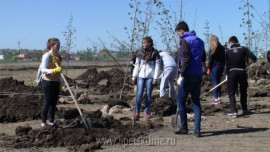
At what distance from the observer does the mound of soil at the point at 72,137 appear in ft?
22.5

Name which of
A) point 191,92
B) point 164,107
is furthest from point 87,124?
point 164,107

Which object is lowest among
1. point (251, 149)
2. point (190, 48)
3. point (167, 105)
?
point (251, 149)

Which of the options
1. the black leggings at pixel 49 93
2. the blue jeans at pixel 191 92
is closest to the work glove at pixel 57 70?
the black leggings at pixel 49 93

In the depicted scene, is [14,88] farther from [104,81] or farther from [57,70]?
[57,70]

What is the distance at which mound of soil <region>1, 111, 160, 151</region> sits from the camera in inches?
270

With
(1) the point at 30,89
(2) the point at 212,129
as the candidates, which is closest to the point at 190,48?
(2) the point at 212,129

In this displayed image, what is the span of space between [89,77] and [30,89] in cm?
922

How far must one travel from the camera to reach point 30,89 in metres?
15.4

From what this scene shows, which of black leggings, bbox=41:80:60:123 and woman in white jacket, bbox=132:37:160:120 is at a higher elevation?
woman in white jacket, bbox=132:37:160:120

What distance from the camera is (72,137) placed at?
23.0ft

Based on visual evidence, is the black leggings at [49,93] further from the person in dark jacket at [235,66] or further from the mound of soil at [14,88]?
the mound of soil at [14,88]

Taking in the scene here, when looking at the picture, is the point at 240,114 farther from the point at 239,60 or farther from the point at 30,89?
the point at 30,89

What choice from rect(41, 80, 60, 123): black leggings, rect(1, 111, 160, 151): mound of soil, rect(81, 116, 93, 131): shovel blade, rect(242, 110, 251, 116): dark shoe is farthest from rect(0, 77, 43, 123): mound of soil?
rect(242, 110, 251, 116): dark shoe

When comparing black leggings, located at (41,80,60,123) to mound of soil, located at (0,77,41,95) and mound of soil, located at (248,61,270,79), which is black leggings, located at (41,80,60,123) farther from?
mound of soil, located at (248,61,270,79)
